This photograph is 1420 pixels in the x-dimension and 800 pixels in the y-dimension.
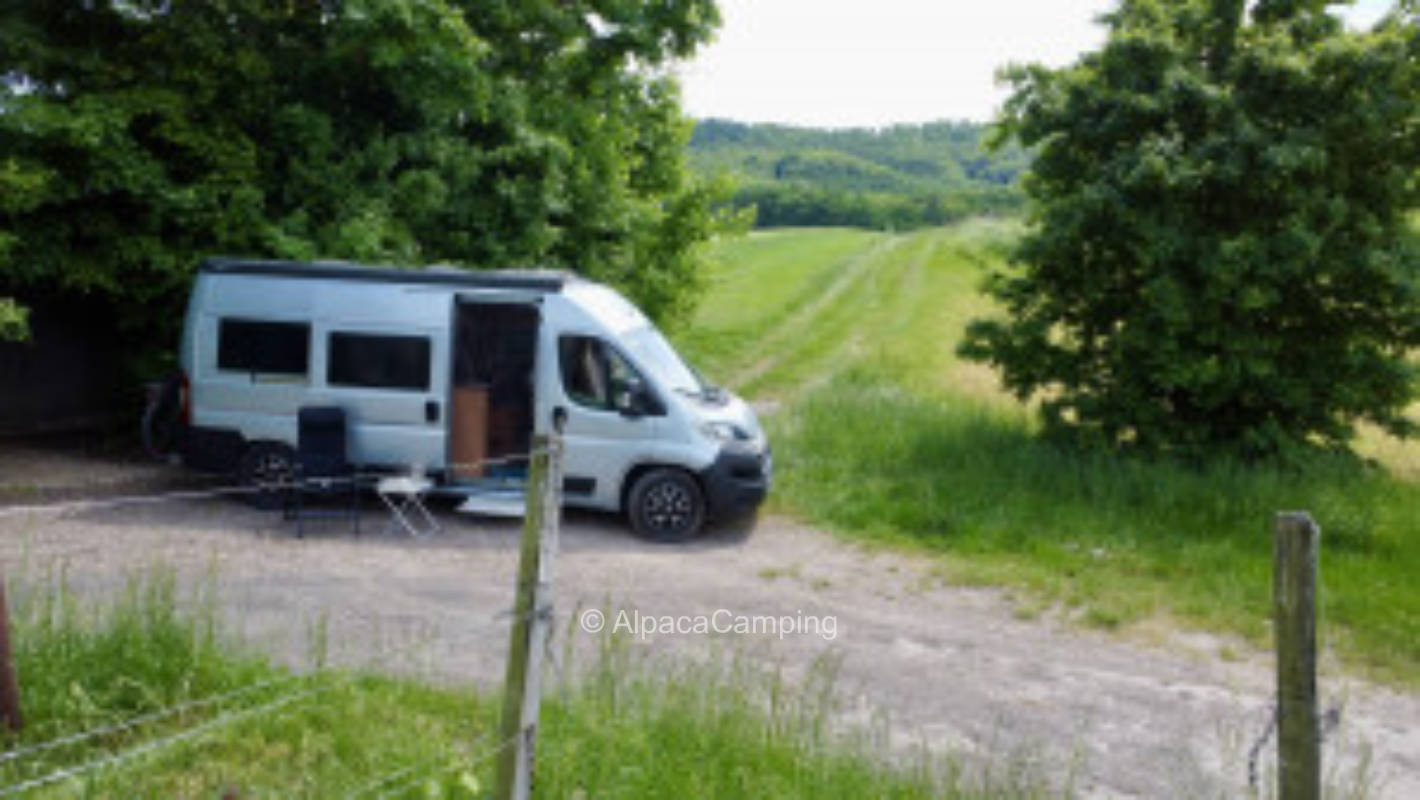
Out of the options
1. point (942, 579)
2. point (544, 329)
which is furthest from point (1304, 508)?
point (544, 329)

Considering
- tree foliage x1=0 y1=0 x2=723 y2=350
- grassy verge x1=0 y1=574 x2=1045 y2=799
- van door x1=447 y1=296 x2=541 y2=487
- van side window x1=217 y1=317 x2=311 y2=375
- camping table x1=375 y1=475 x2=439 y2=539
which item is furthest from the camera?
tree foliage x1=0 y1=0 x2=723 y2=350

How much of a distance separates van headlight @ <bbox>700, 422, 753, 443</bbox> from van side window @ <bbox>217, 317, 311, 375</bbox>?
13.9 ft

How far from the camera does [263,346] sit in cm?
1088

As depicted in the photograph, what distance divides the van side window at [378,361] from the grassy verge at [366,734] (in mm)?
5219

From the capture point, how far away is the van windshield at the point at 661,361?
34.8 ft

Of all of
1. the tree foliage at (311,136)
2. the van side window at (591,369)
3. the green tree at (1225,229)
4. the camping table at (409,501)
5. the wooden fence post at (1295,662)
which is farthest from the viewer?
the green tree at (1225,229)

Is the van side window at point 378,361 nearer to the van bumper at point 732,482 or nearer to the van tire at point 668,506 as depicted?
the van tire at point 668,506

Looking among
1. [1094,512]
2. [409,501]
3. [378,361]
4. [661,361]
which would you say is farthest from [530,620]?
[1094,512]

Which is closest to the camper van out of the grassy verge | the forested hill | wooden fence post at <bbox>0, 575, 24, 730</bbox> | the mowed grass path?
the mowed grass path

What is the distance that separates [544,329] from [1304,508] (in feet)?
26.4

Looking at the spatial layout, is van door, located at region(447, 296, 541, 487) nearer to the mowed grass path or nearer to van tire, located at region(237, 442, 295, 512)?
van tire, located at region(237, 442, 295, 512)

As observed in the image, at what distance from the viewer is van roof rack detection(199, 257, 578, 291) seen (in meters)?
10.6

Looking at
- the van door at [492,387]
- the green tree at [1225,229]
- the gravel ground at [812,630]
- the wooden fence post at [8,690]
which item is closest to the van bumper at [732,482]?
the gravel ground at [812,630]

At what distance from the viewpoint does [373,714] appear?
525 cm
